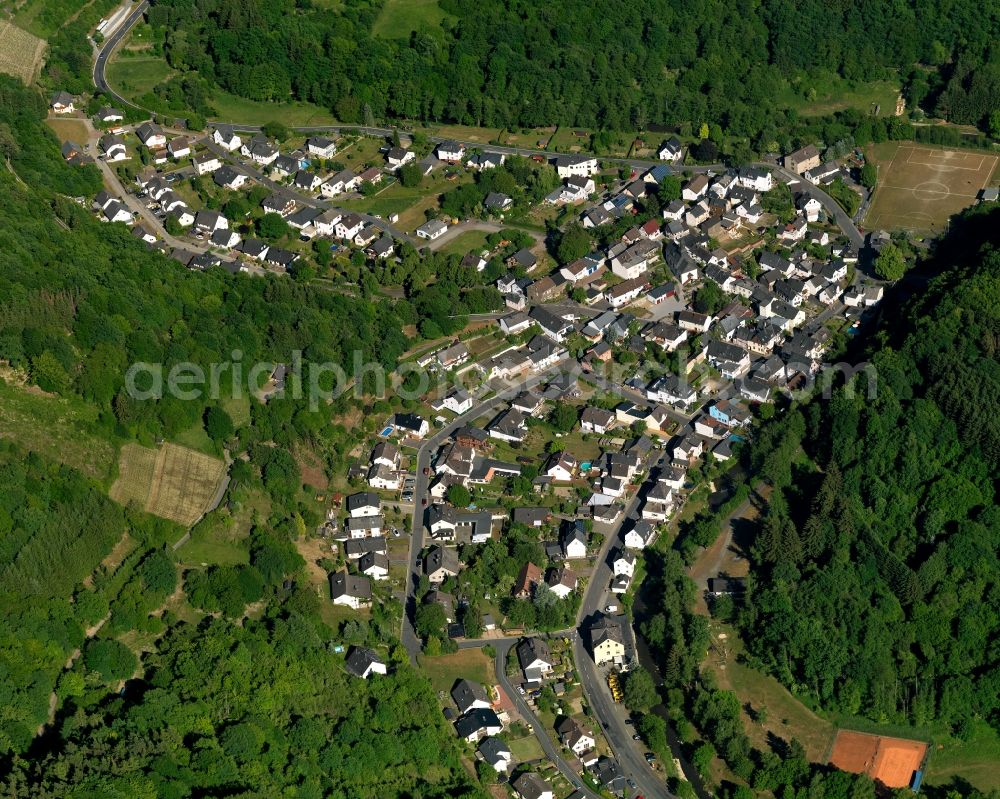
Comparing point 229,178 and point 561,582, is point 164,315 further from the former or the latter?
point 561,582

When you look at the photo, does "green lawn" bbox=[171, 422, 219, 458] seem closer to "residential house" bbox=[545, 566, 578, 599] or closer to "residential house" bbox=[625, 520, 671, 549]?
"residential house" bbox=[545, 566, 578, 599]

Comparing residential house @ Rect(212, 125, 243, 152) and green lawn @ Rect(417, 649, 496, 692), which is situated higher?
residential house @ Rect(212, 125, 243, 152)

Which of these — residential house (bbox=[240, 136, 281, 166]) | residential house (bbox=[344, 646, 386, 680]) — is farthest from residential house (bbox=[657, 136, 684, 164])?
residential house (bbox=[344, 646, 386, 680])

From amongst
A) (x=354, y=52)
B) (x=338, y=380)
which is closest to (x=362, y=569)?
(x=338, y=380)

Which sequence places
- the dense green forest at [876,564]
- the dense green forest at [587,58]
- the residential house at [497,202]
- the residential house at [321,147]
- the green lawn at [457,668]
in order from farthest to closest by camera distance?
the dense green forest at [587,58]
the residential house at [321,147]
the residential house at [497,202]
the green lawn at [457,668]
the dense green forest at [876,564]

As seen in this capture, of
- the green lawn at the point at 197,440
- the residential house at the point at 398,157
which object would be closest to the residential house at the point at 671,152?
the residential house at the point at 398,157

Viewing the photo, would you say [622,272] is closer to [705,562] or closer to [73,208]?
[705,562]

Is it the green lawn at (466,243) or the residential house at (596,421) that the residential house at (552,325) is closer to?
the residential house at (596,421)
